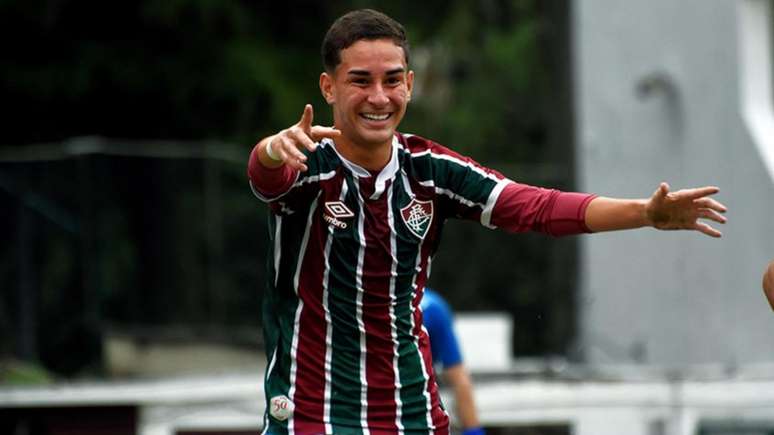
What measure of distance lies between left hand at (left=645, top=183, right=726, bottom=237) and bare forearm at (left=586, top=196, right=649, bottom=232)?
0.04 meters

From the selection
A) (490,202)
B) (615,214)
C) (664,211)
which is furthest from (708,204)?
(490,202)

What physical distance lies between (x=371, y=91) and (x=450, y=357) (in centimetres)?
383

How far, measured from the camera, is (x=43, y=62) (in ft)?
71.4

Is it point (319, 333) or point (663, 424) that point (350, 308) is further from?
point (663, 424)

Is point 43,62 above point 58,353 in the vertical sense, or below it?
above

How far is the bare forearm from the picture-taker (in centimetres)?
596

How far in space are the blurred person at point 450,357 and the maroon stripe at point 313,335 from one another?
132 inches

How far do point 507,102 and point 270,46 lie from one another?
369 inches

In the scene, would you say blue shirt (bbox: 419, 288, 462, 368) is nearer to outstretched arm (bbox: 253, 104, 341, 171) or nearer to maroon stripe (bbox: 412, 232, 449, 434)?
maroon stripe (bbox: 412, 232, 449, 434)

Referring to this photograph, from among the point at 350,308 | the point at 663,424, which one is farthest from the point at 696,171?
the point at 350,308

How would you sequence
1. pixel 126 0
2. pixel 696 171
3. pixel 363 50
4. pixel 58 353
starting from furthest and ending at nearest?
1. pixel 126 0
2. pixel 696 171
3. pixel 58 353
4. pixel 363 50

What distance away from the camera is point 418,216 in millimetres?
6277

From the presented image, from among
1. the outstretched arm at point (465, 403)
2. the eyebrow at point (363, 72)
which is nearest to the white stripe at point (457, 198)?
the eyebrow at point (363, 72)

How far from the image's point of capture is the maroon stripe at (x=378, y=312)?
20.3 feet
